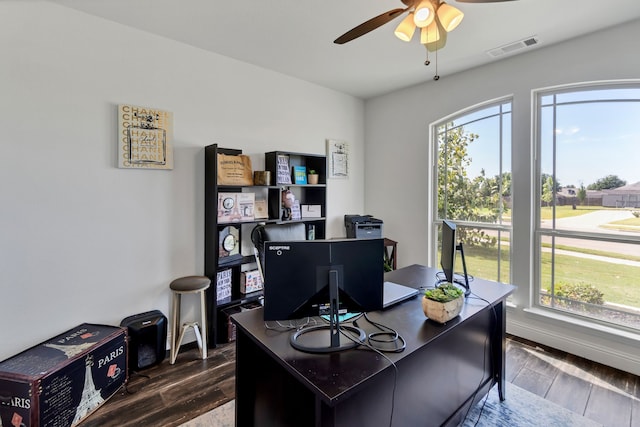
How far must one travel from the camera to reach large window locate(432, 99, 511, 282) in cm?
318

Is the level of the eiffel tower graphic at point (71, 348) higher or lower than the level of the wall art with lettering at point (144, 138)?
lower

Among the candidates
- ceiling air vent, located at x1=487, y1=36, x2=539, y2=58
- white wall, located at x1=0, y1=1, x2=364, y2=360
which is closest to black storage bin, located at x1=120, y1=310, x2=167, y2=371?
white wall, located at x1=0, y1=1, x2=364, y2=360

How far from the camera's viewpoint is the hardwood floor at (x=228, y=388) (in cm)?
191

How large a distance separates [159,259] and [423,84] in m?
3.64

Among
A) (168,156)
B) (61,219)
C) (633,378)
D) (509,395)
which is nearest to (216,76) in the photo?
(168,156)

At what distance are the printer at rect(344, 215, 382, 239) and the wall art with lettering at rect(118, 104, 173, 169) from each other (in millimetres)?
2188

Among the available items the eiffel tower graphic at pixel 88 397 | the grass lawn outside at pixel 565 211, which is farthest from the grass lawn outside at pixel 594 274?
the eiffel tower graphic at pixel 88 397

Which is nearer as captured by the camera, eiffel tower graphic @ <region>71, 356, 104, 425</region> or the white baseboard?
eiffel tower graphic @ <region>71, 356, 104, 425</region>

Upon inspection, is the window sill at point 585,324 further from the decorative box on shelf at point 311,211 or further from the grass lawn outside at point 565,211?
the decorative box on shelf at point 311,211

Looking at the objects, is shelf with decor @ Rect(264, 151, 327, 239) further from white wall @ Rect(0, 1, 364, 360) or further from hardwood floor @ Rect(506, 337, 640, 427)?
hardwood floor @ Rect(506, 337, 640, 427)

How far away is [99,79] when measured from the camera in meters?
2.34

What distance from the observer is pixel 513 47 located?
278cm

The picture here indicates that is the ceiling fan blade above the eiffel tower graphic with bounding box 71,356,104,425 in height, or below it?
above

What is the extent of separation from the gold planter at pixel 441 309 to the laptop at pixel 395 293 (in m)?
0.22
